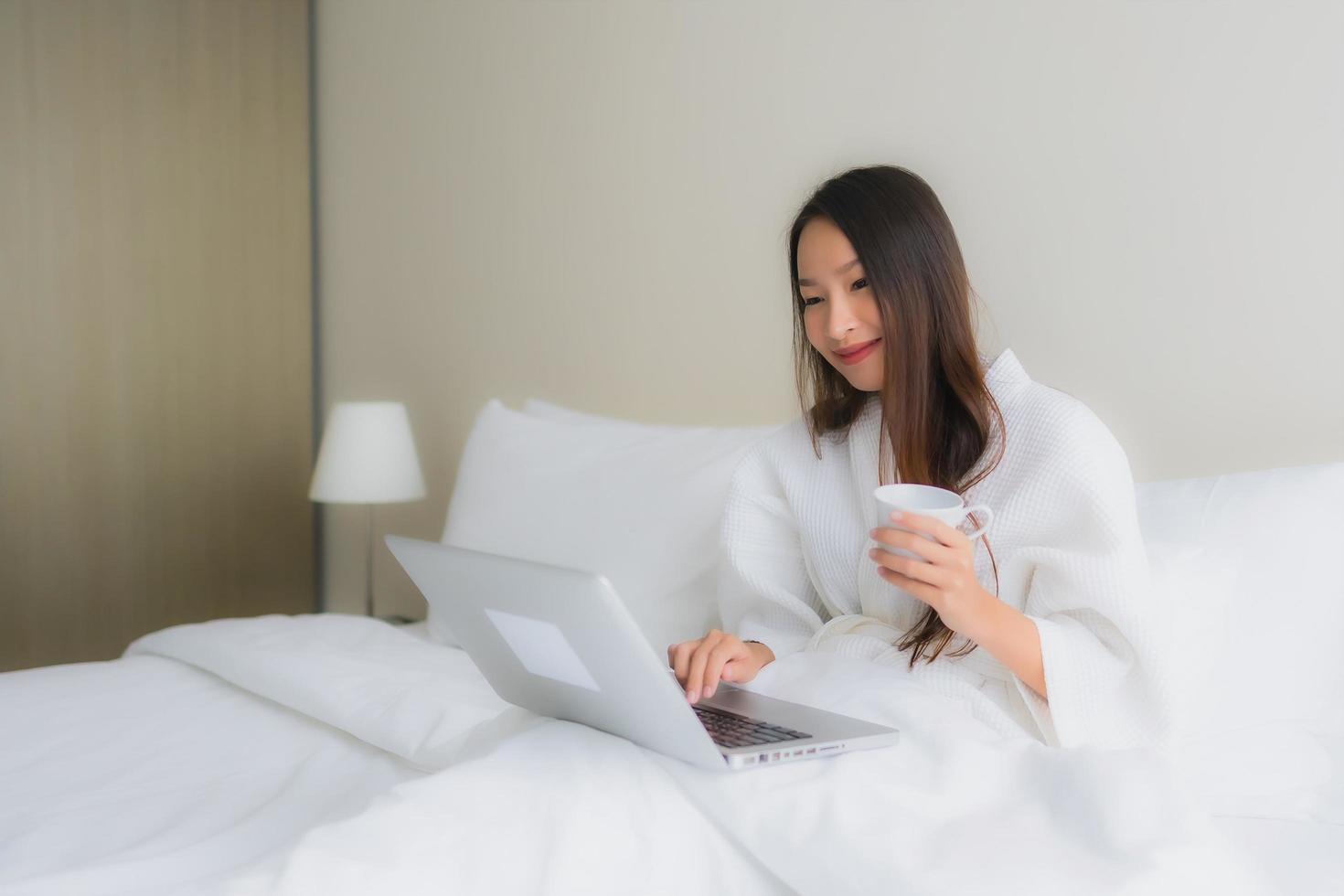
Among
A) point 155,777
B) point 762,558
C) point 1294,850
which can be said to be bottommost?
point 155,777

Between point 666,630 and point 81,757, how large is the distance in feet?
2.69

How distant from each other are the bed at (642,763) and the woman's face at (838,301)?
0.36m

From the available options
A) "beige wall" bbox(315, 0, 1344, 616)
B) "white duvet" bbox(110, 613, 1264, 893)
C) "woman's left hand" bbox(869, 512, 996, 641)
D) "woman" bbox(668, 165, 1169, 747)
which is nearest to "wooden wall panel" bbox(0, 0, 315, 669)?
"beige wall" bbox(315, 0, 1344, 616)

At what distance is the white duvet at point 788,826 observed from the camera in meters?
0.82

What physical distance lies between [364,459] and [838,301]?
1597 millimetres

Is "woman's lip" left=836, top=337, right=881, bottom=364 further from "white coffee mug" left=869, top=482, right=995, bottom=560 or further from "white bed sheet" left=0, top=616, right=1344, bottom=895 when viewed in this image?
A: "white bed sheet" left=0, top=616, right=1344, bottom=895

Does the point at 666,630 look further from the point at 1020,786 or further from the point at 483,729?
the point at 1020,786

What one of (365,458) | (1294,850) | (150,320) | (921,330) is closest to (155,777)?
(921,330)

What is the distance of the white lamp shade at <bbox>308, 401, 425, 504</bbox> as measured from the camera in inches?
104

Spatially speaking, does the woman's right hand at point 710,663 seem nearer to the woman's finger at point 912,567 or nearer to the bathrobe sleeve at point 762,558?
the bathrobe sleeve at point 762,558

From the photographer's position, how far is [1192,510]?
142 cm

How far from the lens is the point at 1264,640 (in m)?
1.31

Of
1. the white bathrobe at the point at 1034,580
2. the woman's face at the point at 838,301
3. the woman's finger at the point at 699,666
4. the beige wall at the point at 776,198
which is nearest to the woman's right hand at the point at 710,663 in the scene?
the woman's finger at the point at 699,666

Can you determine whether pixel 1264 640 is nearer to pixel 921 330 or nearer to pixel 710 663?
pixel 921 330
